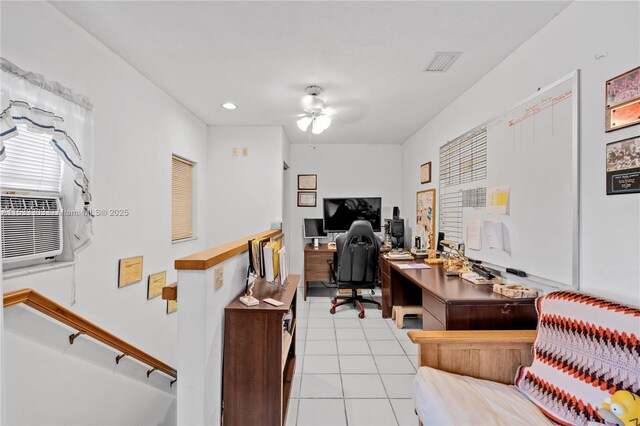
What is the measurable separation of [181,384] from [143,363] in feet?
4.05

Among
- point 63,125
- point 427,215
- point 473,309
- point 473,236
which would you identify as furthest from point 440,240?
point 63,125

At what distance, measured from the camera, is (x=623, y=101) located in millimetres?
1339

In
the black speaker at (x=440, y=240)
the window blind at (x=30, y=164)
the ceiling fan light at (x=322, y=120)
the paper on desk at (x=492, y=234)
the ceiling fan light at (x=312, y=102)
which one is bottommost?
the black speaker at (x=440, y=240)

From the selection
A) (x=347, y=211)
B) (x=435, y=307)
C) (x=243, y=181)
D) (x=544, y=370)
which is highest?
(x=243, y=181)

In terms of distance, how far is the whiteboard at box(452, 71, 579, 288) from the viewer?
1621 mm

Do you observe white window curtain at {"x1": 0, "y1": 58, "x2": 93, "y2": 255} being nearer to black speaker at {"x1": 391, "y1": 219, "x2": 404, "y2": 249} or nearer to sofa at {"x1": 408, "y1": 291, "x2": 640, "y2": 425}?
sofa at {"x1": 408, "y1": 291, "x2": 640, "y2": 425}

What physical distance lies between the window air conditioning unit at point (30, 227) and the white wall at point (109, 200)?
138 millimetres

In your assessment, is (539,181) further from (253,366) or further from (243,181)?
(243,181)

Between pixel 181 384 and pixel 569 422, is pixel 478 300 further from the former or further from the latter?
pixel 181 384

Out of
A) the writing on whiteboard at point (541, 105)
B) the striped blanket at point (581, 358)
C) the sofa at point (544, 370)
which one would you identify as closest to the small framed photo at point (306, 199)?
the writing on whiteboard at point (541, 105)

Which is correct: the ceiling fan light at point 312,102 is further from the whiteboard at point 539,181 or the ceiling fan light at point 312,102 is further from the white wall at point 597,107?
the white wall at point 597,107

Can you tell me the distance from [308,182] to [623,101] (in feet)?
13.1

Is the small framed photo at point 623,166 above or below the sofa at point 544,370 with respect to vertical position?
above

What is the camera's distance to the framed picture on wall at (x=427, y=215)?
11.6 feet
